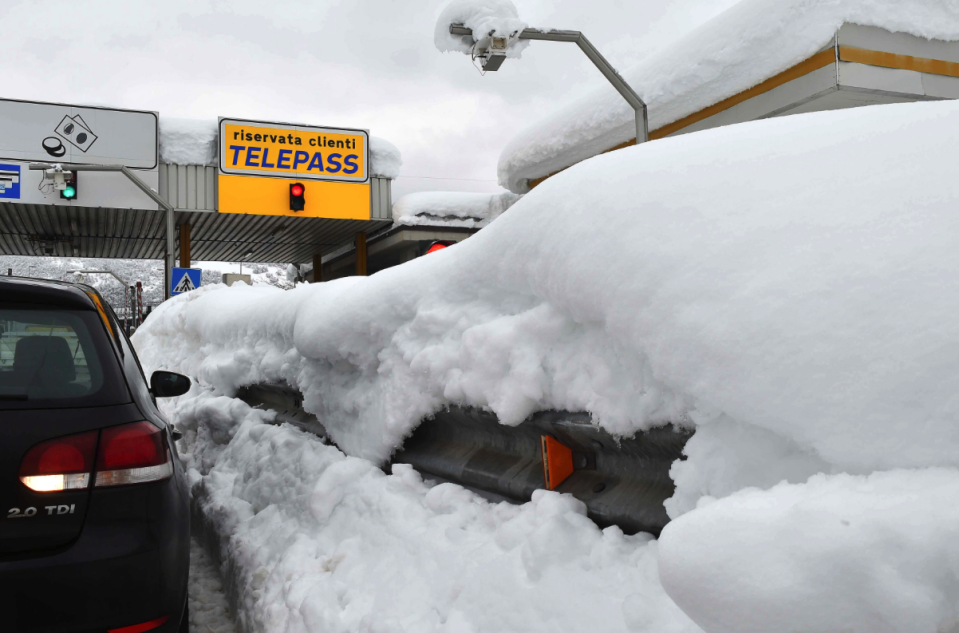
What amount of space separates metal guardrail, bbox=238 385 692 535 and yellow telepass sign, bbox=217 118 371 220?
16.5 metres

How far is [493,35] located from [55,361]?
6.97 meters

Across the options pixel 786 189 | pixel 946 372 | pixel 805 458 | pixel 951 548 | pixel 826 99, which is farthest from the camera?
→ pixel 826 99

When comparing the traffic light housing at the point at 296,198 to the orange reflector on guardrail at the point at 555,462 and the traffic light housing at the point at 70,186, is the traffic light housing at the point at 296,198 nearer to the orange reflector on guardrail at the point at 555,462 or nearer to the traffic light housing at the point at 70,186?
the traffic light housing at the point at 70,186

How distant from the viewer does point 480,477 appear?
8.96 feet

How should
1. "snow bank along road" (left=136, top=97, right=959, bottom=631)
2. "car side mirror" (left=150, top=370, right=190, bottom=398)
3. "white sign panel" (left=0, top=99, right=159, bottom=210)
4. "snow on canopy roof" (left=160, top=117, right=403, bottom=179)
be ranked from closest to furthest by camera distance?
"snow bank along road" (left=136, top=97, right=959, bottom=631) → "car side mirror" (left=150, top=370, right=190, bottom=398) → "white sign panel" (left=0, top=99, right=159, bottom=210) → "snow on canopy roof" (left=160, top=117, right=403, bottom=179)

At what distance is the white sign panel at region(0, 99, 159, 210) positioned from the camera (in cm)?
1706

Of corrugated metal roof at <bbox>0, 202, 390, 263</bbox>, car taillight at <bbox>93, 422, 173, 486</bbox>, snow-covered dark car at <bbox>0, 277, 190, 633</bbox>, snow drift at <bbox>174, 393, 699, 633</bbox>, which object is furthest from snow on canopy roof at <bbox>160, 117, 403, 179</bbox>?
car taillight at <bbox>93, 422, 173, 486</bbox>

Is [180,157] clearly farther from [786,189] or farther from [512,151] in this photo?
[786,189]

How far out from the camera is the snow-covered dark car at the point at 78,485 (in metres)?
2.16

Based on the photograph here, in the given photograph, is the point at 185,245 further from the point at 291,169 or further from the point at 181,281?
the point at 181,281

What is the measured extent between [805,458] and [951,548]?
41cm

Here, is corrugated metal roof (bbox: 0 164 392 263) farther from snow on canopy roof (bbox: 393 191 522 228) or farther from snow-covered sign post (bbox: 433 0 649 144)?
snow-covered sign post (bbox: 433 0 649 144)

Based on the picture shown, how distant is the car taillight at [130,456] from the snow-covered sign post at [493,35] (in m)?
7.06

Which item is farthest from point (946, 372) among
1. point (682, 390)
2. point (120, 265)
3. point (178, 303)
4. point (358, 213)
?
point (120, 265)
